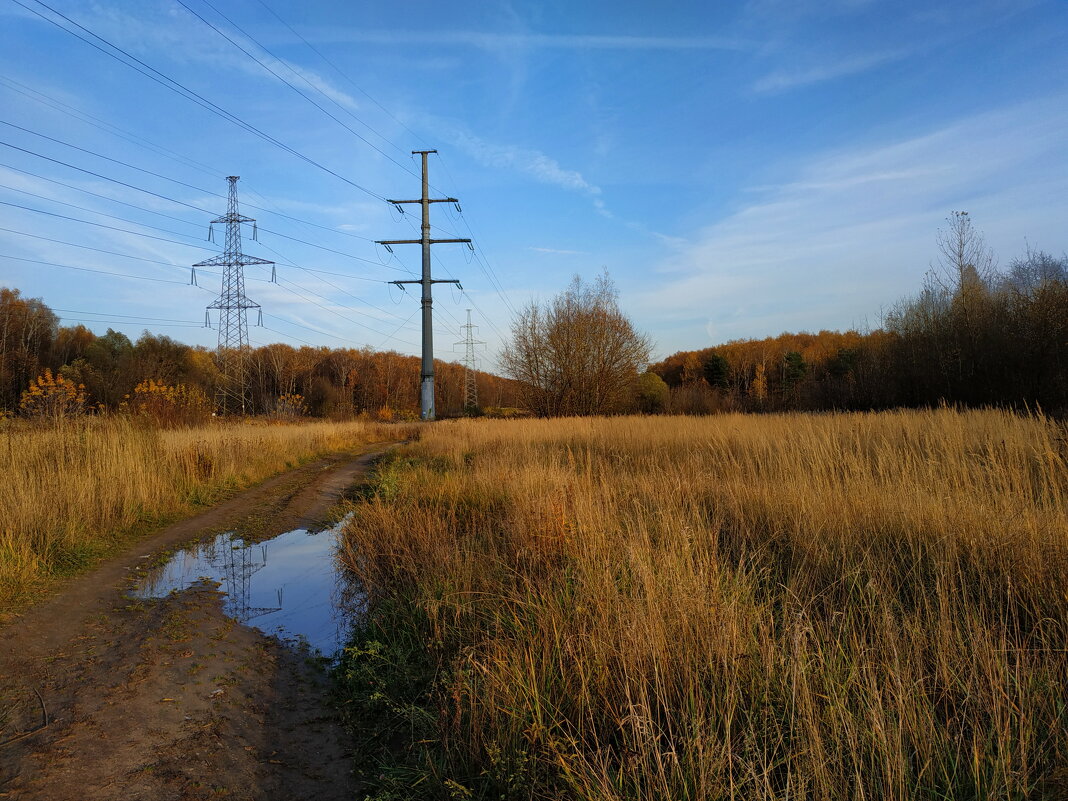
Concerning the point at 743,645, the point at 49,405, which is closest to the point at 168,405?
the point at 49,405

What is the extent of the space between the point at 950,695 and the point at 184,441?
40.3ft

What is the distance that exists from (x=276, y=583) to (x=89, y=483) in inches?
144

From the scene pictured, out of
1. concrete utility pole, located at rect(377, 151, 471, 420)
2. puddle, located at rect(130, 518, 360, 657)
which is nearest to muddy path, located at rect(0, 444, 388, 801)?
puddle, located at rect(130, 518, 360, 657)

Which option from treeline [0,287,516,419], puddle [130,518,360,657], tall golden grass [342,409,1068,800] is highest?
treeline [0,287,516,419]

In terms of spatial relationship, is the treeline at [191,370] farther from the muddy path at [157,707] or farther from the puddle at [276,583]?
the muddy path at [157,707]

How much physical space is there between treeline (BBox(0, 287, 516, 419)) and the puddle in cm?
766

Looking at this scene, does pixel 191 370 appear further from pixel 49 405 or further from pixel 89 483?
pixel 89 483

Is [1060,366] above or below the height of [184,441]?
above

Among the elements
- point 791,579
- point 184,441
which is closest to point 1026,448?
point 791,579

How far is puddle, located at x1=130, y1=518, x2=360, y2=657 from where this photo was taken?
452 centimetres

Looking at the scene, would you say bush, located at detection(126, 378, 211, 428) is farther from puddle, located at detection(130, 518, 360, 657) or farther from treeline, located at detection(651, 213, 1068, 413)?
treeline, located at detection(651, 213, 1068, 413)

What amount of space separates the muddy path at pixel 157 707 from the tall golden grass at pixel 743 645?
1.56 feet

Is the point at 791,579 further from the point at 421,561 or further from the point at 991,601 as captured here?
the point at 421,561

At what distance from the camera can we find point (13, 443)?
7742mm
